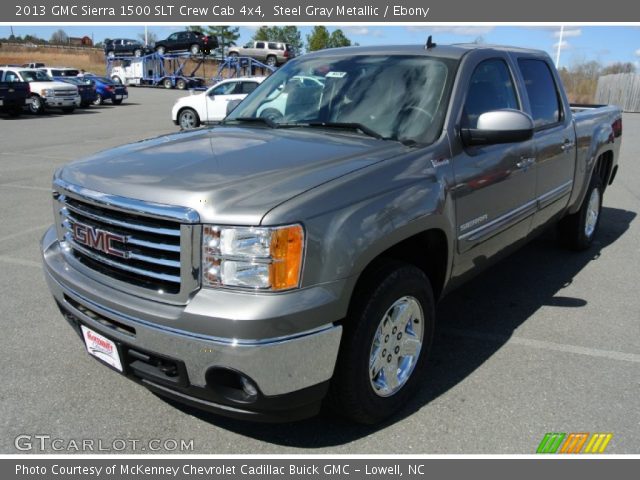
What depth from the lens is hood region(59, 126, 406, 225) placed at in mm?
2299

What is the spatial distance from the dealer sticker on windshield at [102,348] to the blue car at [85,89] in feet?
86.1

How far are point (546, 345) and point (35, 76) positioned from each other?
82.7ft

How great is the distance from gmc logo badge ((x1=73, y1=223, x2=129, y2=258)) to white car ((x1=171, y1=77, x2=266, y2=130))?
561 inches

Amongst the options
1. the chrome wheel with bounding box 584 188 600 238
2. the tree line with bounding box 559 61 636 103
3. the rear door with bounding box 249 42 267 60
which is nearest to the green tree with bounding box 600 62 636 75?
the tree line with bounding box 559 61 636 103

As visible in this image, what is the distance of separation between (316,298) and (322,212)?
36 centimetres

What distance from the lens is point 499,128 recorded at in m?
3.16

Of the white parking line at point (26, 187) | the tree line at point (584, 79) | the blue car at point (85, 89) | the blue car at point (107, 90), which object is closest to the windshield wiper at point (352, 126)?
the white parking line at point (26, 187)

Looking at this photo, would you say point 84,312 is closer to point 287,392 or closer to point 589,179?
point 287,392

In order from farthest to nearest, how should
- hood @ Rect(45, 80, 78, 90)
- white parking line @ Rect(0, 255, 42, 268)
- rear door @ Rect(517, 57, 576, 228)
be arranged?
Result: hood @ Rect(45, 80, 78, 90)
white parking line @ Rect(0, 255, 42, 268)
rear door @ Rect(517, 57, 576, 228)

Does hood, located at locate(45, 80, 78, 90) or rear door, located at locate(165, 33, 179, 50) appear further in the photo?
rear door, located at locate(165, 33, 179, 50)

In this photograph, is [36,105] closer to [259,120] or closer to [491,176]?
[259,120]

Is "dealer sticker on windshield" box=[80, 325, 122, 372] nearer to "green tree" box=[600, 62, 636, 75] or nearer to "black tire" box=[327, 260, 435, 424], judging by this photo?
"black tire" box=[327, 260, 435, 424]

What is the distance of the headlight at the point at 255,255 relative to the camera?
2230mm

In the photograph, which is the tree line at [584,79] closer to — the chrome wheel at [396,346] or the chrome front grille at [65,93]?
the chrome front grille at [65,93]
